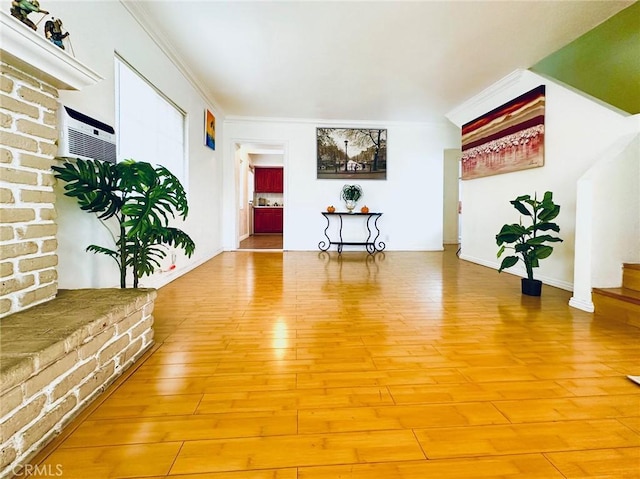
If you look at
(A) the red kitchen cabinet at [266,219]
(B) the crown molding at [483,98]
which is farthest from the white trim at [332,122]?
(A) the red kitchen cabinet at [266,219]

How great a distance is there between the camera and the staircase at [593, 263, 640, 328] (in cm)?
248

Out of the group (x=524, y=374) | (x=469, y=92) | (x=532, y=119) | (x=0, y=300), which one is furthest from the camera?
(x=469, y=92)

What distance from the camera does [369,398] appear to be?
1467mm

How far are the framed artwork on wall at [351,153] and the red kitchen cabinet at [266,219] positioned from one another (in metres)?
4.85

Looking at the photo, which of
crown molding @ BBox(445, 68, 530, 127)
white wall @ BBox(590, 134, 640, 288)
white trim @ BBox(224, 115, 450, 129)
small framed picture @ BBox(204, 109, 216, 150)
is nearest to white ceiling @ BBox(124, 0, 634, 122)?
crown molding @ BBox(445, 68, 530, 127)

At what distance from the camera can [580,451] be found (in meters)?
1.14

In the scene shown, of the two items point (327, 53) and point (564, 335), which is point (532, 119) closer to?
point (327, 53)

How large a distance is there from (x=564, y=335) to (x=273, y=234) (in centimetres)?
989

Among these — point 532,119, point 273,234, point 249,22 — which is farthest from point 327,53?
point 273,234

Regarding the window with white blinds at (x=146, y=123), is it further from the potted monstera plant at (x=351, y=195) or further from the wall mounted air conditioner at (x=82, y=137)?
the potted monstera plant at (x=351, y=195)

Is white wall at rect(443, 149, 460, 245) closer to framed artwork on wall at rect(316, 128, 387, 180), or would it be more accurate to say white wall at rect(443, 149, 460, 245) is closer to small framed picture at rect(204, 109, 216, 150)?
framed artwork on wall at rect(316, 128, 387, 180)

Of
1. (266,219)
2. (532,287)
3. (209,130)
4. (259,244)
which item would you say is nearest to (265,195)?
(266,219)

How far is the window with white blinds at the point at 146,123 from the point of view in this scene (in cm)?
293

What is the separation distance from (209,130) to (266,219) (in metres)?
6.13
